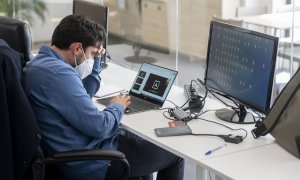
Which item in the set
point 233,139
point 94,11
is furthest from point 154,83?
point 94,11

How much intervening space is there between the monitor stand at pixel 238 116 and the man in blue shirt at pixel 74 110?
1.21ft

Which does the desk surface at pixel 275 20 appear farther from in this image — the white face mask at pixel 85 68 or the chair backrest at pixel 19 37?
the chair backrest at pixel 19 37

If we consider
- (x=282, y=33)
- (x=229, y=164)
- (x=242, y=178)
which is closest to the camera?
(x=242, y=178)

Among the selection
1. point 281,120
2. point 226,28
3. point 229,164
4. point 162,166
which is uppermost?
point 226,28

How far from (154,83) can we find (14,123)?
89 centimetres

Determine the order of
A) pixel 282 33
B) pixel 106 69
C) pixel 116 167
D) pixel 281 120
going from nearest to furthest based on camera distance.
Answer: pixel 281 120 < pixel 116 167 < pixel 106 69 < pixel 282 33

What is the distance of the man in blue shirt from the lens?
1.88 m

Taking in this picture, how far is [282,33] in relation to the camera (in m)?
4.70

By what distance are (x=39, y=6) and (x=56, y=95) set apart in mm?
4657

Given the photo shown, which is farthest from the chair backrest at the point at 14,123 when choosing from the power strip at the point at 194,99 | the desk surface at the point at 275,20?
the desk surface at the point at 275,20

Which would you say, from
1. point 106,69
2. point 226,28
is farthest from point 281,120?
point 106,69

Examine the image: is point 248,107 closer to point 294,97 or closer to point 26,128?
point 294,97

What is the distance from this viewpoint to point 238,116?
2.21m

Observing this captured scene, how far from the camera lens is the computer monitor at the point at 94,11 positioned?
288 cm
